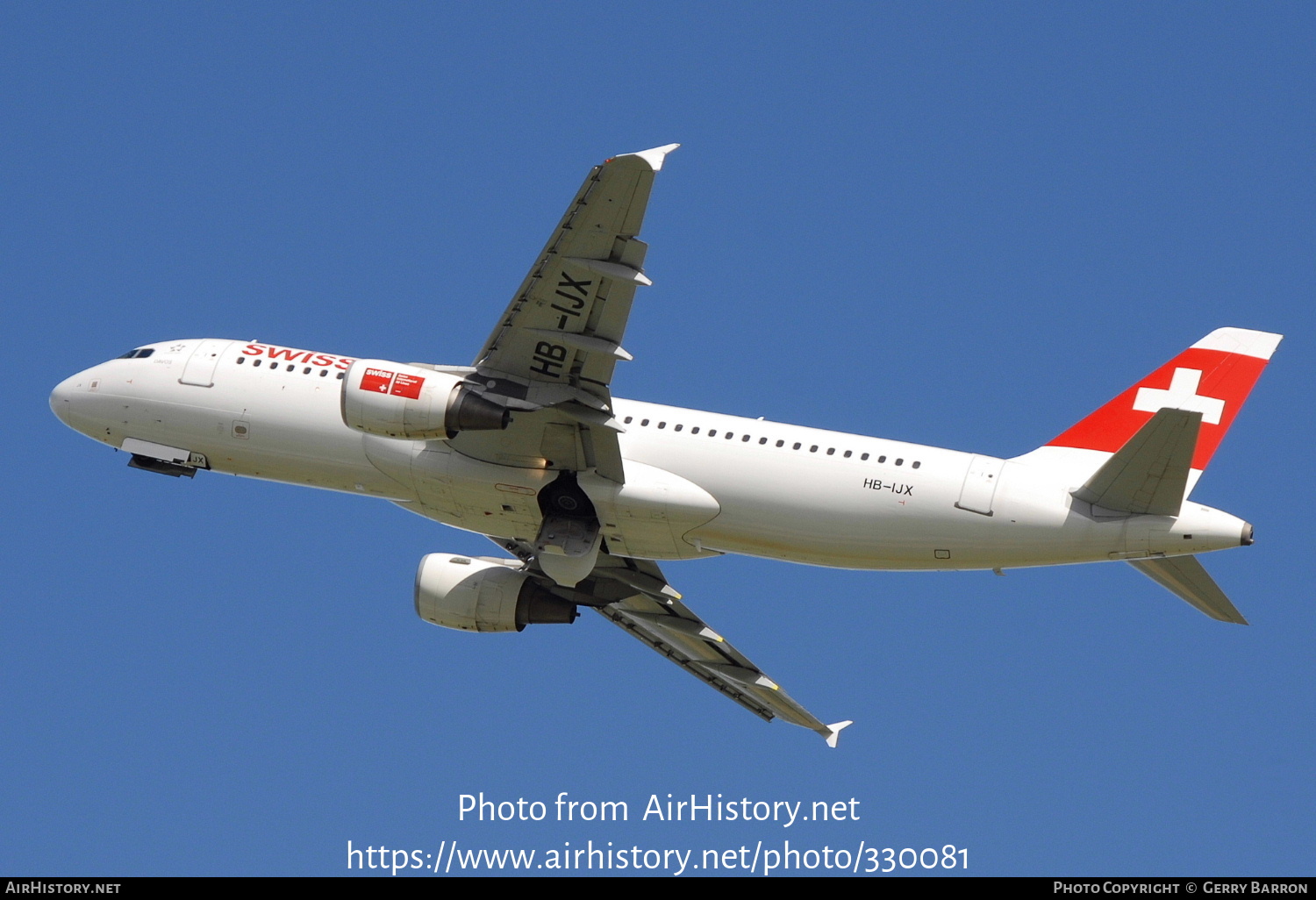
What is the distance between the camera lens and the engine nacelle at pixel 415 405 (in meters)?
33.0

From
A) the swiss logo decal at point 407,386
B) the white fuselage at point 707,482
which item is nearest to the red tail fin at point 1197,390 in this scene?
the white fuselage at point 707,482

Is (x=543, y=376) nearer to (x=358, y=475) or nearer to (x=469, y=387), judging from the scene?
(x=469, y=387)

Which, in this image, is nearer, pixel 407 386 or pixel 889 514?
pixel 407 386

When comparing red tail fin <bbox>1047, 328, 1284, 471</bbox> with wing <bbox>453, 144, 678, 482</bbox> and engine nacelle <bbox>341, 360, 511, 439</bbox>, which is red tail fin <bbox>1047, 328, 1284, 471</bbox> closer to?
wing <bbox>453, 144, 678, 482</bbox>

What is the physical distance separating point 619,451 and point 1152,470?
35.5 feet

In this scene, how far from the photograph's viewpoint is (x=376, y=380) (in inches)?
1307

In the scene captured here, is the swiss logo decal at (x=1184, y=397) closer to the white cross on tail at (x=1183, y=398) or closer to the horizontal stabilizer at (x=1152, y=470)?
the white cross on tail at (x=1183, y=398)

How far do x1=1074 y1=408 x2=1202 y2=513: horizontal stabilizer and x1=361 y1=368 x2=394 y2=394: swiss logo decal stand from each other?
14228mm

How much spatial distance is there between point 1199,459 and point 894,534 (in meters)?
6.84

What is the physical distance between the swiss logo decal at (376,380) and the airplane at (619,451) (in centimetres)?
4

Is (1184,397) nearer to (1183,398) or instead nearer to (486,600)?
(1183,398)

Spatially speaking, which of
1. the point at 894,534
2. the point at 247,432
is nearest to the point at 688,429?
the point at 894,534

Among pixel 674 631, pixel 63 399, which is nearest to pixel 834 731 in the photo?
pixel 674 631

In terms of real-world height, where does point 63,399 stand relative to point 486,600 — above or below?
above
